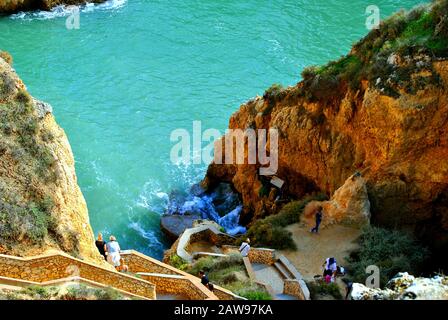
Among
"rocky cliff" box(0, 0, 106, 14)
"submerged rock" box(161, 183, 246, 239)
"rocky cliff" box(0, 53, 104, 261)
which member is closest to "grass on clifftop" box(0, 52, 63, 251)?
"rocky cliff" box(0, 53, 104, 261)

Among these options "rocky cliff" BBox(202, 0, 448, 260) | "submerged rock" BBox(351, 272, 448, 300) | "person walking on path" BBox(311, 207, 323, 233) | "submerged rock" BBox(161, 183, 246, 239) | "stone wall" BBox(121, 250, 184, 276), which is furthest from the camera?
"submerged rock" BBox(161, 183, 246, 239)

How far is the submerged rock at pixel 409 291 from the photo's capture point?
13.7m

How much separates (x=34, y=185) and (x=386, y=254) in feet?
46.3

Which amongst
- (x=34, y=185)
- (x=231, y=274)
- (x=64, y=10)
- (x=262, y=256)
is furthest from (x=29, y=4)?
(x=231, y=274)

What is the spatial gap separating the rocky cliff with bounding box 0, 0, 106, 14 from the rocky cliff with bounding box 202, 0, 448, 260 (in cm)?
3485

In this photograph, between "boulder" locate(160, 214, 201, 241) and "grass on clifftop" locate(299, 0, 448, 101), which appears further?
"boulder" locate(160, 214, 201, 241)

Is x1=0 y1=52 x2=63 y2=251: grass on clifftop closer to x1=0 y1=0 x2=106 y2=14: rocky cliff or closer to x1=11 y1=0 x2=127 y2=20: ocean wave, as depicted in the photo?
x1=11 y1=0 x2=127 y2=20: ocean wave

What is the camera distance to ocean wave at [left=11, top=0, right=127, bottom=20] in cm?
5806

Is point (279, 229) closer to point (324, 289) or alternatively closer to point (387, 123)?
point (324, 289)

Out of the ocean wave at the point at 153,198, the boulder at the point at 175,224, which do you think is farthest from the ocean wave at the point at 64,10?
the boulder at the point at 175,224

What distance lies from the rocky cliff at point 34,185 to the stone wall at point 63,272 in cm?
85

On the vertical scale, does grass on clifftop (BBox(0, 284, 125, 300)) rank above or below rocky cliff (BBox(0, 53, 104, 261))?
below
